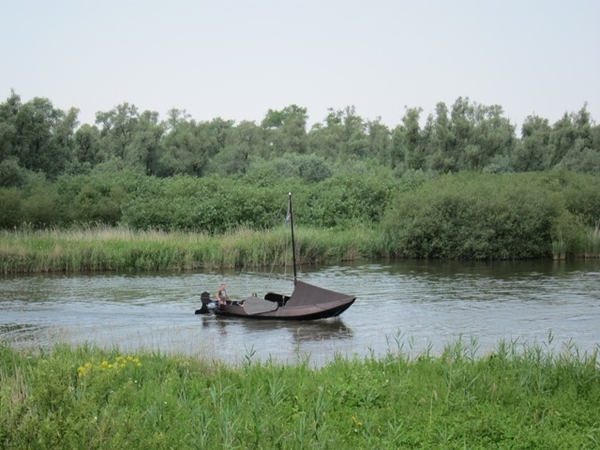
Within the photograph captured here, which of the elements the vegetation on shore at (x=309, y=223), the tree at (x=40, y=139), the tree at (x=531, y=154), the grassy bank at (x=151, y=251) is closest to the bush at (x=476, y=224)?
the vegetation on shore at (x=309, y=223)

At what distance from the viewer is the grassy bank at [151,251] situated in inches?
1513

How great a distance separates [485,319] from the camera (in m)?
23.6

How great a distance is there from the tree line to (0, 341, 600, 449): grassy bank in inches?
1952

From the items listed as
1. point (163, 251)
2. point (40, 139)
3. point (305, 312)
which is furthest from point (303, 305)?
point (40, 139)

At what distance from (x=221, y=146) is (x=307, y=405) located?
3276 inches

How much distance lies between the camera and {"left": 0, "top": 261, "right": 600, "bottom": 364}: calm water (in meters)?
19.9

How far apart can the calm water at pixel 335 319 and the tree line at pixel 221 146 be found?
2712cm

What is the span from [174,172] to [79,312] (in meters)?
50.1

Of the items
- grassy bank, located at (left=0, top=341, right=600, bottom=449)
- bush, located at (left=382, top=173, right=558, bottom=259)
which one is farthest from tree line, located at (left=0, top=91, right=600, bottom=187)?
grassy bank, located at (left=0, top=341, right=600, bottom=449)

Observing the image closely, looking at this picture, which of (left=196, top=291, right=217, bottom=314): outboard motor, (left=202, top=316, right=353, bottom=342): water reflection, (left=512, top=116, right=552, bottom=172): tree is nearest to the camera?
(left=202, top=316, right=353, bottom=342): water reflection

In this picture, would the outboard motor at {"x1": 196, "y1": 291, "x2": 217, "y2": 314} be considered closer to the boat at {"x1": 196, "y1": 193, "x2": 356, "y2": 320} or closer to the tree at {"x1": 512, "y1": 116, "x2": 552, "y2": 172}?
the boat at {"x1": 196, "y1": 193, "x2": 356, "y2": 320}

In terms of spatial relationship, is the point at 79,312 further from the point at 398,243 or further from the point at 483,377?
the point at 398,243

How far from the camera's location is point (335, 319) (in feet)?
80.9

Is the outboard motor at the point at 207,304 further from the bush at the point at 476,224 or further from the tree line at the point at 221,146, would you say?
the tree line at the point at 221,146
